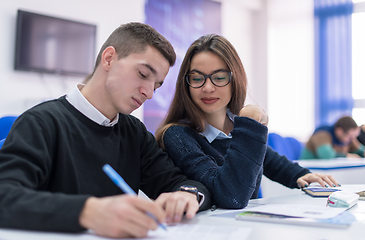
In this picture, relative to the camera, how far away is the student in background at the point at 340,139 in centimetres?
362

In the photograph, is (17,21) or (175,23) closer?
(17,21)

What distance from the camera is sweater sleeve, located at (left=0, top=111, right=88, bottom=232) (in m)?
0.63

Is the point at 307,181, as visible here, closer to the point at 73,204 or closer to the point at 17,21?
the point at 73,204

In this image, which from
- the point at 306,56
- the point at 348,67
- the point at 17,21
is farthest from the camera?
the point at 306,56

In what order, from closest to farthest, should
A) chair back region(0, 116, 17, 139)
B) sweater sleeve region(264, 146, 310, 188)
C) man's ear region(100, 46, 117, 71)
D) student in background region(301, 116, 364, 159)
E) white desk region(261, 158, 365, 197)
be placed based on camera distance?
1. man's ear region(100, 46, 117, 71)
2. chair back region(0, 116, 17, 139)
3. sweater sleeve region(264, 146, 310, 188)
4. white desk region(261, 158, 365, 197)
5. student in background region(301, 116, 364, 159)

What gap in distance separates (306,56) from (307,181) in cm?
501

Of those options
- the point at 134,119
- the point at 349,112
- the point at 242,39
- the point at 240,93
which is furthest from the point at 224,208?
the point at 242,39

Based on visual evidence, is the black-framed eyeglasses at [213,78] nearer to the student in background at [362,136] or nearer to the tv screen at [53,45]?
the tv screen at [53,45]

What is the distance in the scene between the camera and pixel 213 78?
4.47ft

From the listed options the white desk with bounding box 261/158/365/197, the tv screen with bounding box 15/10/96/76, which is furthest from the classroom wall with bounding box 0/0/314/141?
the white desk with bounding box 261/158/365/197

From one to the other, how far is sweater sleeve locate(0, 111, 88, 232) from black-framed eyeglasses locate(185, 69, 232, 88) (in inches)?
28.5

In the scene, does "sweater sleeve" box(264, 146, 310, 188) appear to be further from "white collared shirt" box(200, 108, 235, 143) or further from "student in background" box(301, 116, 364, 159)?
"student in background" box(301, 116, 364, 159)

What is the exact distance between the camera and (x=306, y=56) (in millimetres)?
5984

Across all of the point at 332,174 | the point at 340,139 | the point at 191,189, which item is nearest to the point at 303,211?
the point at 191,189
